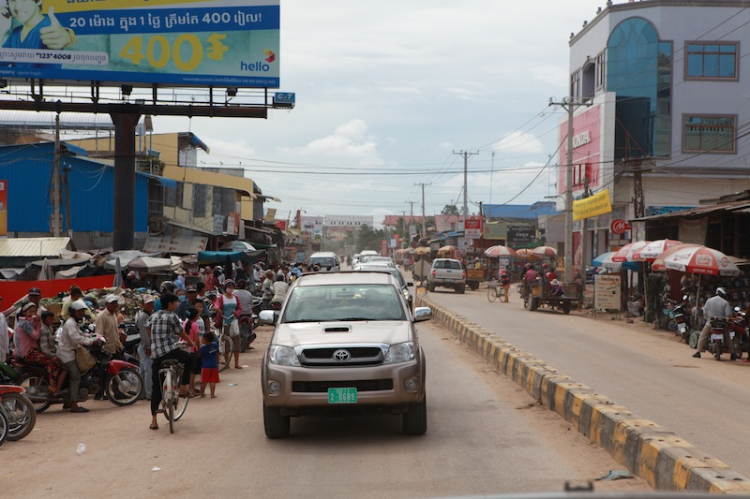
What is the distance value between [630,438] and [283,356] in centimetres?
363

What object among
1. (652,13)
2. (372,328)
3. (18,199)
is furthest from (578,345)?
(652,13)

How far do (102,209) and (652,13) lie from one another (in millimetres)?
32764

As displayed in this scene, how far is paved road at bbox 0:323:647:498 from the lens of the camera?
6.99 meters

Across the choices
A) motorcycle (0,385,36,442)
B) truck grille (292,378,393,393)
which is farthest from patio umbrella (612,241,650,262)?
motorcycle (0,385,36,442)

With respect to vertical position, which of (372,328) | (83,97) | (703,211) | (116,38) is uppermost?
(116,38)

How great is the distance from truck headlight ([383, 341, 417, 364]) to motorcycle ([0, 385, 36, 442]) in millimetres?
4367

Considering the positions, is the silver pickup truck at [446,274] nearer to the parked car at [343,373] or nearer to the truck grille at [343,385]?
the parked car at [343,373]

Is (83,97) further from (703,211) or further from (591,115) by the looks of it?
(591,115)

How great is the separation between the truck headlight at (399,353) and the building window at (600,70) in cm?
4377

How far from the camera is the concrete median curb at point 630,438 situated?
239 inches

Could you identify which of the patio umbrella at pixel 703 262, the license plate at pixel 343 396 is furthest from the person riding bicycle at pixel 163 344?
the patio umbrella at pixel 703 262

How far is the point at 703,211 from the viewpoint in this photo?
23.5 meters

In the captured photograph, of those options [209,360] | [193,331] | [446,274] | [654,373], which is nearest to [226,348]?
[193,331]

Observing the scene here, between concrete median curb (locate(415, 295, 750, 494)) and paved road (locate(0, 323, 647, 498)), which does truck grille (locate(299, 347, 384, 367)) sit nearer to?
paved road (locate(0, 323, 647, 498))
